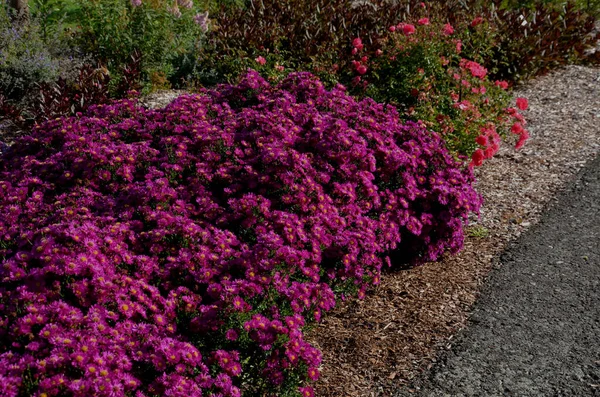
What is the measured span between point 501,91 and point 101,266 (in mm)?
4737

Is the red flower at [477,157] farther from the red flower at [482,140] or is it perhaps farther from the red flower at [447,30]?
the red flower at [447,30]

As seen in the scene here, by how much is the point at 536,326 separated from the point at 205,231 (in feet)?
6.58

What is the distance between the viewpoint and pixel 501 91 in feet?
21.7

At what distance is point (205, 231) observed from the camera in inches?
131

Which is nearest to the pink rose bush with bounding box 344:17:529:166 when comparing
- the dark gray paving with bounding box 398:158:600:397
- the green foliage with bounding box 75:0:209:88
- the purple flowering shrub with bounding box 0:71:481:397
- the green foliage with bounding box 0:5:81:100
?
the dark gray paving with bounding box 398:158:600:397

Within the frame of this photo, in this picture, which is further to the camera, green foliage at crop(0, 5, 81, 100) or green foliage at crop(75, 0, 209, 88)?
green foliage at crop(75, 0, 209, 88)

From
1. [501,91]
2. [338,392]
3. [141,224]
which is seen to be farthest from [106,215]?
[501,91]

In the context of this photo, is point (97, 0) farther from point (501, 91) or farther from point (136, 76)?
point (501, 91)

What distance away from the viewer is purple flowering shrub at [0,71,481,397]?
2.70 metres

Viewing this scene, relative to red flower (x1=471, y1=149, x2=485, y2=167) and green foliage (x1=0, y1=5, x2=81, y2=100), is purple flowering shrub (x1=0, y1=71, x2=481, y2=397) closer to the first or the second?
red flower (x1=471, y1=149, x2=485, y2=167)

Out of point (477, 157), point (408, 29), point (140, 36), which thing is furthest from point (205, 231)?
point (140, 36)

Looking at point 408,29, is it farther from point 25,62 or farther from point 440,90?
point 25,62

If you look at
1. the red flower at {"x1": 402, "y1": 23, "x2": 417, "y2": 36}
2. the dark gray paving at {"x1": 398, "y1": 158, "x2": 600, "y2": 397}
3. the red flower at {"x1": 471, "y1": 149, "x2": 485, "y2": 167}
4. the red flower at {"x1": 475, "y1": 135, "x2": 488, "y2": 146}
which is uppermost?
the red flower at {"x1": 402, "y1": 23, "x2": 417, "y2": 36}

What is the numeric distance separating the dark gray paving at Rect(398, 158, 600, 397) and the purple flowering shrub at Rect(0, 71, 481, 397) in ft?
1.93
